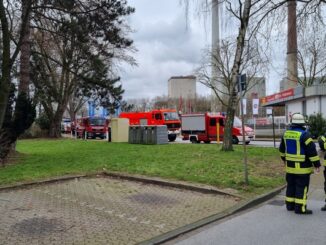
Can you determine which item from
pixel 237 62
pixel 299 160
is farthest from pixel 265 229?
pixel 237 62

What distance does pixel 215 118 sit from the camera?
34.9 meters

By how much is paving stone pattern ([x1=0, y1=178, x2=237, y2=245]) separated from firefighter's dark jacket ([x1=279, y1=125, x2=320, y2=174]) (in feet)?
5.04

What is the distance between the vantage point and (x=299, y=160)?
8430mm

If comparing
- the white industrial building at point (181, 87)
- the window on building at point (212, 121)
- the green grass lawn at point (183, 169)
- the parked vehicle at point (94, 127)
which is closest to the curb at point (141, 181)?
the green grass lawn at point (183, 169)

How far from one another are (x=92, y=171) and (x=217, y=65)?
136 ft

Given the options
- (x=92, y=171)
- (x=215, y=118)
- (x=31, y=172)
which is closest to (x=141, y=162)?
(x=92, y=171)

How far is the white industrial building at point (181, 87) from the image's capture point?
4934 inches

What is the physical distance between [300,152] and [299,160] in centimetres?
15

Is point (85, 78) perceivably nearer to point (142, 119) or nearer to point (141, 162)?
point (141, 162)

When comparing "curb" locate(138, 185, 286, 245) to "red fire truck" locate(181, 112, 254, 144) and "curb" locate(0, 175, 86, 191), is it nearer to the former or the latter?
"curb" locate(0, 175, 86, 191)

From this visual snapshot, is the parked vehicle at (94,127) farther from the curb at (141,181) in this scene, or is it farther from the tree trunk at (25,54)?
the curb at (141,181)

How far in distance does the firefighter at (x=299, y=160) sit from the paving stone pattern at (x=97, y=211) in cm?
137

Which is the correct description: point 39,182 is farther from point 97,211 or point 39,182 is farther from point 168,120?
point 168,120

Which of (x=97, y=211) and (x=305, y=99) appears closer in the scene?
(x=97, y=211)
